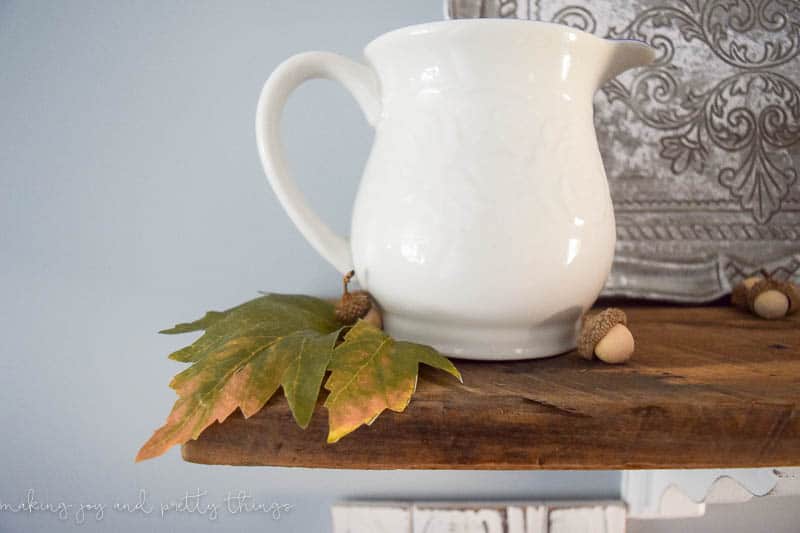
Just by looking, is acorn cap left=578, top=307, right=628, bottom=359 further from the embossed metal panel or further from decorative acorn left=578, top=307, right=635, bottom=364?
the embossed metal panel

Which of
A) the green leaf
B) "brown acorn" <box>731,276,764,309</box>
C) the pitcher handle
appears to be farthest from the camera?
"brown acorn" <box>731,276,764,309</box>

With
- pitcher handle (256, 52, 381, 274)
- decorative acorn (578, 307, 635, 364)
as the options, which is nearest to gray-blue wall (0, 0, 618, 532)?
pitcher handle (256, 52, 381, 274)

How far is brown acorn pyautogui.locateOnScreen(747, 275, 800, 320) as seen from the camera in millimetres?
398

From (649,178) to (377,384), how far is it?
338mm

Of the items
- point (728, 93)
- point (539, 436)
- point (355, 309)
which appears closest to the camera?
point (539, 436)

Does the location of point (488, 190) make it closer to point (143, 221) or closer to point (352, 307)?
point (352, 307)

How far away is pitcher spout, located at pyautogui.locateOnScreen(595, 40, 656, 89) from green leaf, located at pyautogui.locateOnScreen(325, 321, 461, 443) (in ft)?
0.62

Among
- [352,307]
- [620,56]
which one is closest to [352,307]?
[352,307]

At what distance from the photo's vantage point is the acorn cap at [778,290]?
403 millimetres

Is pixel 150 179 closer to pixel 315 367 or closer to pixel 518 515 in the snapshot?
pixel 315 367

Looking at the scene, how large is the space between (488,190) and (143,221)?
0.36m

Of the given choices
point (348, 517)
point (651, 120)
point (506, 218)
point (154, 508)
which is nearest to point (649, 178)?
point (651, 120)

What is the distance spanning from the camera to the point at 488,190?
0.27 metres

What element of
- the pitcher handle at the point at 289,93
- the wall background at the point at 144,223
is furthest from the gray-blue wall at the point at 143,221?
the pitcher handle at the point at 289,93
